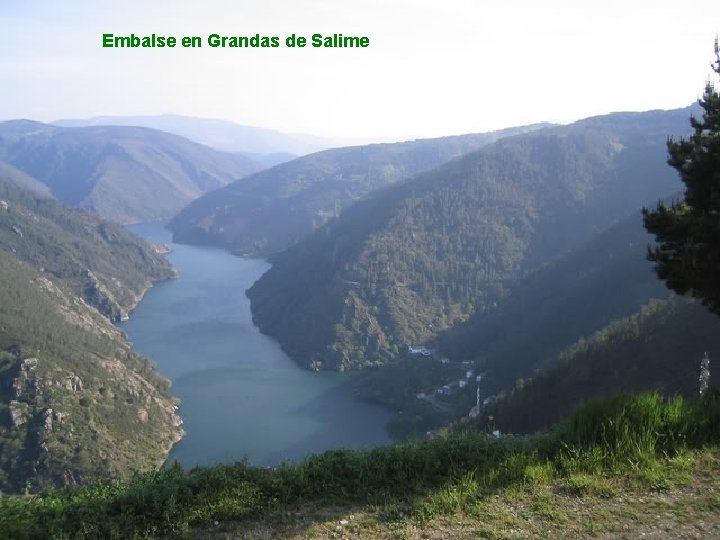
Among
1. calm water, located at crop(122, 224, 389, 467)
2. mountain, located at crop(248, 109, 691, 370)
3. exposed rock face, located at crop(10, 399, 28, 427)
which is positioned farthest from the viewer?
mountain, located at crop(248, 109, 691, 370)

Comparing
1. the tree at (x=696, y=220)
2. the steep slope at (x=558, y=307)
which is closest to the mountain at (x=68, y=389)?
the tree at (x=696, y=220)

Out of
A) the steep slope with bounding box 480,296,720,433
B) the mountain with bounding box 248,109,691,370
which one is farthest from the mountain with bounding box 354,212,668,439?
the steep slope with bounding box 480,296,720,433

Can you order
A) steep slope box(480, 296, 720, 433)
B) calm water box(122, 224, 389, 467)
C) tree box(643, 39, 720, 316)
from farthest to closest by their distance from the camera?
calm water box(122, 224, 389, 467), steep slope box(480, 296, 720, 433), tree box(643, 39, 720, 316)

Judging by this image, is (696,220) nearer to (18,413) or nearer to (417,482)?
(417,482)

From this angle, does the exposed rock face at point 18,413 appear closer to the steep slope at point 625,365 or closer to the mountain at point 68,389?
the mountain at point 68,389

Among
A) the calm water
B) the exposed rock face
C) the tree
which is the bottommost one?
the calm water

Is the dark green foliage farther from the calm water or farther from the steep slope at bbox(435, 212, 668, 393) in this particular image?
the steep slope at bbox(435, 212, 668, 393)

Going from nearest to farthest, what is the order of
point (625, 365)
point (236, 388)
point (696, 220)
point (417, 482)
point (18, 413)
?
1. point (417, 482)
2. point (696, 220)
3. point (625, 365)
4. point (18, 413)
5. point (236, 388)

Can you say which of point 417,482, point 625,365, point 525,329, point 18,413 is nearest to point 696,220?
point 417,482
